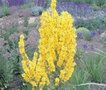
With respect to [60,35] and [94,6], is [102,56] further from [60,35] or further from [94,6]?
[94,6]

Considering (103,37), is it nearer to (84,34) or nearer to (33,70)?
(84,34)

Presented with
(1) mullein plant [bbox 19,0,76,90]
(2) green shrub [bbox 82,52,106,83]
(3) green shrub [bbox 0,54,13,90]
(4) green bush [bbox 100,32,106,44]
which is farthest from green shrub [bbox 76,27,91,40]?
(1) mullein plant [bbox 19,0,76,90]

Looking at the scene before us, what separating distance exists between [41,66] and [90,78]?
6.44ft

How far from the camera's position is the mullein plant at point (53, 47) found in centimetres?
389

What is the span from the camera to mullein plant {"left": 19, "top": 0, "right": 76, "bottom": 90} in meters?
3.89

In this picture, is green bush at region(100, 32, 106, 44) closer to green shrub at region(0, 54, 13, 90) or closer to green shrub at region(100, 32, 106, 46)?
green shrub at region(100, 32, 106, 46)

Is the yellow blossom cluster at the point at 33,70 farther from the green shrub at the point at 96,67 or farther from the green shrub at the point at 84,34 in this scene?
the green shrub at the point at 84,34

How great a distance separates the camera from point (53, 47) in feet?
12.9

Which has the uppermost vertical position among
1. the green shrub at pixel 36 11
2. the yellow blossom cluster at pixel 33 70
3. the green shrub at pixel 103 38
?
the yellow blossom cluster at pixel 33 70

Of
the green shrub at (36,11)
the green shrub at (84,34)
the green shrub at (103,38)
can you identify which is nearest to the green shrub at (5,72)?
the green shrub at (103,38)

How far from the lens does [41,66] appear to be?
3984 millimetres

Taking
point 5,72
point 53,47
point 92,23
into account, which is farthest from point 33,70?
point 92,23

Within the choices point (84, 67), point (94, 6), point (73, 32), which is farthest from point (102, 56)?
point (94, 6)

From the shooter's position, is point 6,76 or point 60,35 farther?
point 6,76
